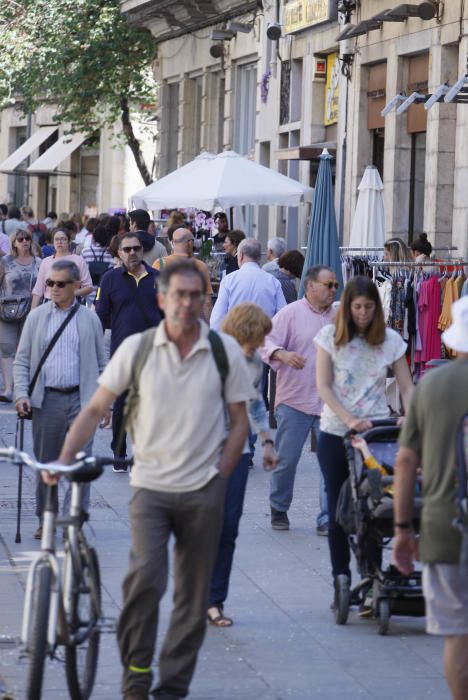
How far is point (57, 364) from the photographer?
9820 mm

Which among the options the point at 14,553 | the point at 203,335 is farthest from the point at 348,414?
the point at 14,553

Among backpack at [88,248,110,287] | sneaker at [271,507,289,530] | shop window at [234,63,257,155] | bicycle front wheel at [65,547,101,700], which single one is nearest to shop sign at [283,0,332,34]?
shop window at [234,63,257,155]

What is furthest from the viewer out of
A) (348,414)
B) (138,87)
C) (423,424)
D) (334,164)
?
(138,87)

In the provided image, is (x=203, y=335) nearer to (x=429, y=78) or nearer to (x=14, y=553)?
(x=14, y=553)

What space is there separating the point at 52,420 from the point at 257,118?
20.3m

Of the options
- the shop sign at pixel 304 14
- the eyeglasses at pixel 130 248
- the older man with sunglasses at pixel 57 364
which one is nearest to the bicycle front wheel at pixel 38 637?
the older man with sunglasses at pixel 57 364

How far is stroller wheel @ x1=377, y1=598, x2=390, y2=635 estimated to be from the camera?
7.91 meters

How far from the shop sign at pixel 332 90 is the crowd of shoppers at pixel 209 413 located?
13.1m

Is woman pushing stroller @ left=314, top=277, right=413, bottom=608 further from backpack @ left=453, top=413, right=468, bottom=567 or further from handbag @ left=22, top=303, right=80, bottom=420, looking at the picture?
backpack @ left=453, top=413, right=468, bottom=567

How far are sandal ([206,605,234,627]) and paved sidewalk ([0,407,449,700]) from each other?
52 mm

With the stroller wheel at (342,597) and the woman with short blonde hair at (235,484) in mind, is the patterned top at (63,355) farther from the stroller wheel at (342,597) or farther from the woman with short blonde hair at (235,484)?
the stroller wheel at (342,597)

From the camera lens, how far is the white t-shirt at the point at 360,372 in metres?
8.23

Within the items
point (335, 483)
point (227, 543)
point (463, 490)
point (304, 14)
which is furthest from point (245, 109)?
point (463, 490)

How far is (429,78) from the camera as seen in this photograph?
2119 centimetres
